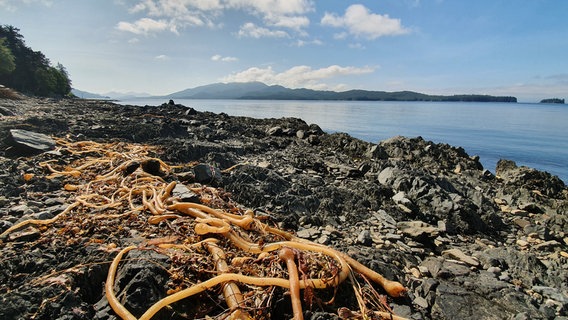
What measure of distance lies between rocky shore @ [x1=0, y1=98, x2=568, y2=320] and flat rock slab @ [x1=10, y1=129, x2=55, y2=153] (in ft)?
0.17

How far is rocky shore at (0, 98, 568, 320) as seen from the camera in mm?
3148

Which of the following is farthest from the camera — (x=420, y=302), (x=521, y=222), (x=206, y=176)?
(x=206, y=176)

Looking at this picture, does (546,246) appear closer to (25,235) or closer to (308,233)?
(308,233)

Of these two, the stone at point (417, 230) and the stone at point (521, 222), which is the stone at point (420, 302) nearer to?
the stone at point (417, 230)

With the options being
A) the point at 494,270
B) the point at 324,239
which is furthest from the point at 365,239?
the point at 494,270

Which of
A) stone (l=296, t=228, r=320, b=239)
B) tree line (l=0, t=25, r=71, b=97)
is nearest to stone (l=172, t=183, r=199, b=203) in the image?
stone (l=296, t=228, r=320, b=239)

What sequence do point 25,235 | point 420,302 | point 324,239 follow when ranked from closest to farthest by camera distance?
point 420,302
point 25,235
point 324,239

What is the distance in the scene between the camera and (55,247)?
12.1 ft

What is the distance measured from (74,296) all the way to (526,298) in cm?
523

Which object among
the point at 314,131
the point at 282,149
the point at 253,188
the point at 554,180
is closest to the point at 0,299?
the point at 253,188

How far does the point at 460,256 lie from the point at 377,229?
1449 mm

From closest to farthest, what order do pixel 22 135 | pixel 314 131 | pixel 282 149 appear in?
pixel 22 135
pixel 282 149
pixel 314 131

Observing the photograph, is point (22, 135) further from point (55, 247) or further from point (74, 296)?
point (74, 296)

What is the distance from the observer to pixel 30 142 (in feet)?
29.1
